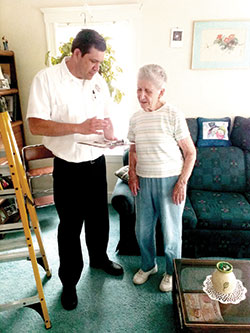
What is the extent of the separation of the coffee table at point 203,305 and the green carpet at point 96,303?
34 centimetres

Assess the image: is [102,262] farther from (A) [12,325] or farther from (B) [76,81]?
(B) [76,81]

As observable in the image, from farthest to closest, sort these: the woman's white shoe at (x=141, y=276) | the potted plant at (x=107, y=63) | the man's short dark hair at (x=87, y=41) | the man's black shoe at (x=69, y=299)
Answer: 1. the potted plant at (x=107, y=63)
2. the woman's white shoe at (x=141, y=276)
3. the man's black shoe at (x=69, y=299)
4. the man's short dark hair at (x=87, y=41)

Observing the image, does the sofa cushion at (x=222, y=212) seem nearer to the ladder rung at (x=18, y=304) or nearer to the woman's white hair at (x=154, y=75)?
the woman's white hair at (x=154, y=75)

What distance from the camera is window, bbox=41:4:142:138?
2479mm

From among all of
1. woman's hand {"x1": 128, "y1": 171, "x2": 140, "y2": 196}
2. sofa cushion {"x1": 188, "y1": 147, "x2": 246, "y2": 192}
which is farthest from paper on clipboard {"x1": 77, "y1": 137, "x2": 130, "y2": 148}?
sofa cushion {"x1": 188, "y1": 147, "x2": 246, "y2": 192}

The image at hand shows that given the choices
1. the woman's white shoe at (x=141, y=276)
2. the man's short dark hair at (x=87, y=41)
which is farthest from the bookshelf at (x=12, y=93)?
the woman's white shoe at (x=141, y=276)

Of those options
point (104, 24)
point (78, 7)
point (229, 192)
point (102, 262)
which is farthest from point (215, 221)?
point (78, 7)

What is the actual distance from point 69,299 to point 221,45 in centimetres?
248

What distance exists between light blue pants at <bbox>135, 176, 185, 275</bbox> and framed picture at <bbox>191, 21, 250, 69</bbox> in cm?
155

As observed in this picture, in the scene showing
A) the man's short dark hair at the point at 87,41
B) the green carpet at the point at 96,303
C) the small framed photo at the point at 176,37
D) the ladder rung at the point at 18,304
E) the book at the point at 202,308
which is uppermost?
the small framed photo at the point at 176,37

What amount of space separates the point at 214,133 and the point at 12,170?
1.90 m

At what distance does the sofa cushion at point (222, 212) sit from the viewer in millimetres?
1927

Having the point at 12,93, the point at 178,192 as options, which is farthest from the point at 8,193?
the point at 12,93

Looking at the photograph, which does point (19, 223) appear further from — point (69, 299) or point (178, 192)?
point (178, 192)
